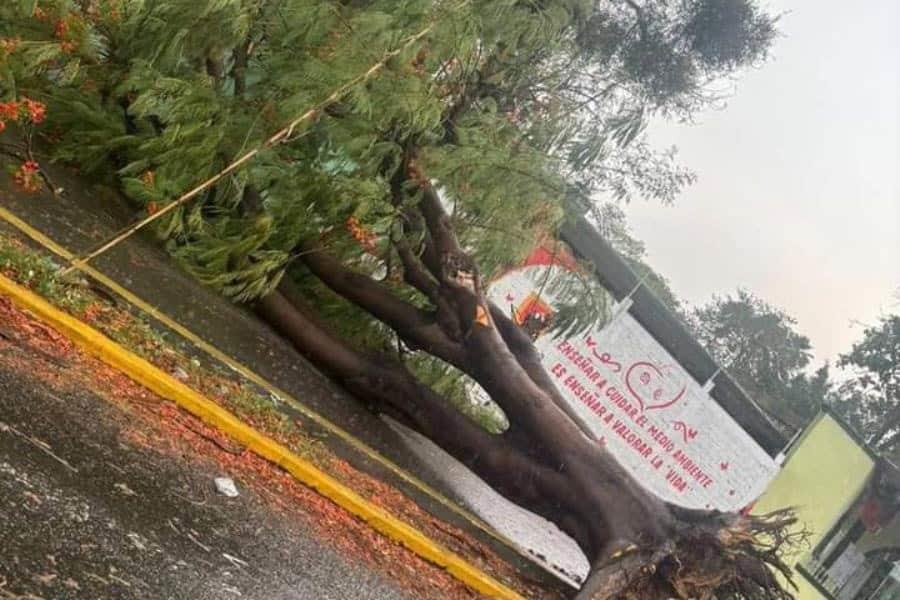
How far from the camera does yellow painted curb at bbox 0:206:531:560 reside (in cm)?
524

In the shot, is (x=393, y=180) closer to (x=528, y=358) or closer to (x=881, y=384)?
(x=528, y=358)

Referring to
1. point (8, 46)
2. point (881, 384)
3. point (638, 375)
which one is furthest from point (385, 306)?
point (881, 384)

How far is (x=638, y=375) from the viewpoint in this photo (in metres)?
14.6

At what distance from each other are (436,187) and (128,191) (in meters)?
2.76

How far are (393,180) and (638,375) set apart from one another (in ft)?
26.6

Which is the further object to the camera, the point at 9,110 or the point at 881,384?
the point at 881,384

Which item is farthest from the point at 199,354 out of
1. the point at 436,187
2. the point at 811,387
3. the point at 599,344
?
the point at 811,387

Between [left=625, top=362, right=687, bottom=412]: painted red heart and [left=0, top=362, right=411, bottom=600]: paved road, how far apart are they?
1084 centimetres

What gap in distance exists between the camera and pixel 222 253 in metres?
7.15

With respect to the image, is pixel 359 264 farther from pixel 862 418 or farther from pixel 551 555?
pixel 862 418

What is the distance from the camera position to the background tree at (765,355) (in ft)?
115

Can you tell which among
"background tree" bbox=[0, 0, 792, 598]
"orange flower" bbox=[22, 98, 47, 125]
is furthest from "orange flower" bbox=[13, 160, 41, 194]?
"background tree" bbox=[0, 0, 792, 598]

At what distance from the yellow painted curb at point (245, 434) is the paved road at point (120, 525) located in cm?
49

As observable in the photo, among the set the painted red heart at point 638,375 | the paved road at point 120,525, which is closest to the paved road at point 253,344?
the paved road at point 120,525
